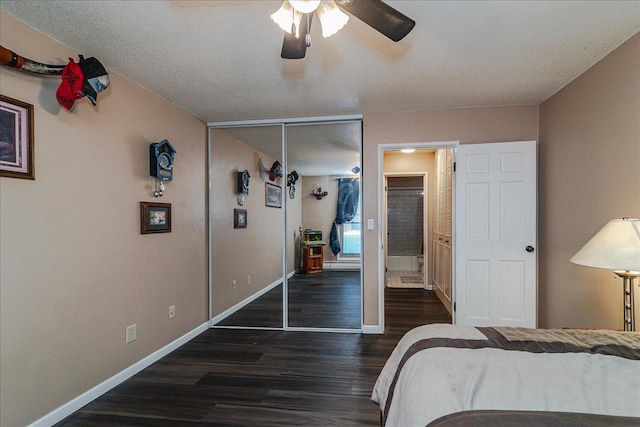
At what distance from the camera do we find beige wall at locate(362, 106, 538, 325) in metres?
3.10

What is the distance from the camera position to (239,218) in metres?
3.88

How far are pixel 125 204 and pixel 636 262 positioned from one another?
10.5 feet

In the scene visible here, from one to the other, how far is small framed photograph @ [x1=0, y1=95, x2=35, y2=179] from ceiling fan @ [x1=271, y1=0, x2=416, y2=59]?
5.03 feet

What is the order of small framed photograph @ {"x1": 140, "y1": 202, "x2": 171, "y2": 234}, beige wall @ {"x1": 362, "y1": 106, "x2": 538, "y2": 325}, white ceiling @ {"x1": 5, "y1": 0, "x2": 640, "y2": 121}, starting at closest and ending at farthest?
white ceiling @ {"x1": 5, "y1": 0, "x2": 640, "y2": 121} < small framed photograph @ {"x1": 140, "y1": 202, "x2": 171, "y2": 234} < beige wall @ {"x1": 362, "y1": 106, "x2": 538, "y2": 325}

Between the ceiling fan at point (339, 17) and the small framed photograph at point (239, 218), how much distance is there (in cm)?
273

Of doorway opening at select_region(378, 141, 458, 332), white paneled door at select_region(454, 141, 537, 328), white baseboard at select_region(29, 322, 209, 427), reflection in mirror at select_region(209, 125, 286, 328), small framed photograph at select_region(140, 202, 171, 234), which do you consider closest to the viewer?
white baseboard at select_region(29, 322, 209, 427)

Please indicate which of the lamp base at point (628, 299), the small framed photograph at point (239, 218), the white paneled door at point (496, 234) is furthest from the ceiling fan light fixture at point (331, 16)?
the small framed photograph at point (239, 218)

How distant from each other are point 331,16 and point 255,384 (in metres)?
2.42

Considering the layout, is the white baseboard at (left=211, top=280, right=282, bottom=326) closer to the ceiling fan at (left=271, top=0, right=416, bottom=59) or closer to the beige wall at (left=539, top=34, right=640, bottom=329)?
the beige wall at (left=539, top=34, right=640, bottom=329)

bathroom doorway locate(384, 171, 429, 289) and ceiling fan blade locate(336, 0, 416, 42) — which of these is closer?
ceiling fan blade locate(336, 0, 416, 42)

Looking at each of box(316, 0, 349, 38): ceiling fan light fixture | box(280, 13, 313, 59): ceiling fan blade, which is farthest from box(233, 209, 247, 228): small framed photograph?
box(316, 0, 349, 38): ceiling fan light fixture

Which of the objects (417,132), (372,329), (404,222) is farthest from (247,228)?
(404,222)

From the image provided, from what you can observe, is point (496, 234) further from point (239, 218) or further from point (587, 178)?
point (239, 218)

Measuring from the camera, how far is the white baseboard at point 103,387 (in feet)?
6.15
